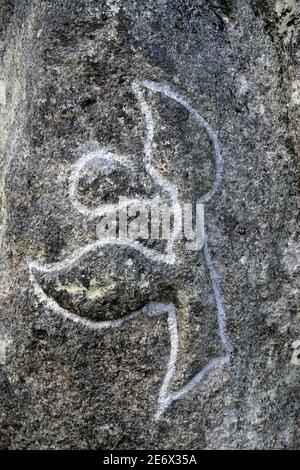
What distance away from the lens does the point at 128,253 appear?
4.11 ft

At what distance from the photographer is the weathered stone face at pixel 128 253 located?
4.15ft

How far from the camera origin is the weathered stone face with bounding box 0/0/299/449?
126cm

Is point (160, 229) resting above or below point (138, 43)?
below

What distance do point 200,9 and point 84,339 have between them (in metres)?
0.65

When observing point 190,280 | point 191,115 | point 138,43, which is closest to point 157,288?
point 190,280

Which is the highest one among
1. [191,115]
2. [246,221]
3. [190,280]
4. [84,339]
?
[191,115]

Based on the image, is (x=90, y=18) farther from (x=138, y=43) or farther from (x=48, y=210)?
(x=48, y=210)

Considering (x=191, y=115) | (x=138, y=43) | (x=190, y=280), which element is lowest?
(x=190, y=280)

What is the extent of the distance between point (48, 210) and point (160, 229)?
0.20m

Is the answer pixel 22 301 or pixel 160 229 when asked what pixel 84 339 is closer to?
pixel 22 301

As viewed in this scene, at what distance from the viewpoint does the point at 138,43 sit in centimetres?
128

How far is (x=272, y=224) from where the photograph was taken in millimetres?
1364

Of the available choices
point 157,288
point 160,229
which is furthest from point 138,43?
point 157,288

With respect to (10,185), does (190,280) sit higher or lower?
lower
